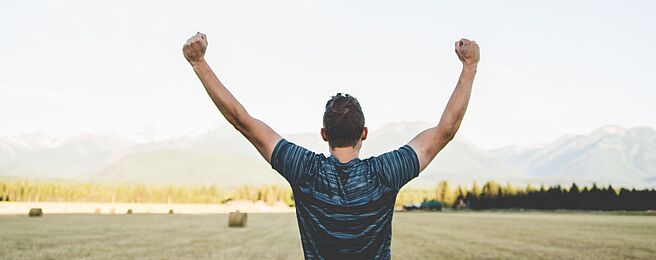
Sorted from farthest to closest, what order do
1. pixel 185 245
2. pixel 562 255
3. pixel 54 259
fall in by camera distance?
Answer: 1. pixel 185 245
2. pixel 562 255
3. pixel 54 259

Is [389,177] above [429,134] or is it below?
below

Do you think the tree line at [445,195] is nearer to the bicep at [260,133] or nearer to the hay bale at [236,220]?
the hay bale at [236,220]

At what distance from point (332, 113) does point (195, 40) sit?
769mm

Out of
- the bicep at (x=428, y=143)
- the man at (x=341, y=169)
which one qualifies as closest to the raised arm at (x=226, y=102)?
the man at (x=341, y=169)

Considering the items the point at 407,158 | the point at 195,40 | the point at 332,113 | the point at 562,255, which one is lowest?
the point at 562,255

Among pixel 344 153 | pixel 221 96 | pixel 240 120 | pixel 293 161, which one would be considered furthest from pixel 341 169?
pixel 221 96

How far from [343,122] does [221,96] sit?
613 mm

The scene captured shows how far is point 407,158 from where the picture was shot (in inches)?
128

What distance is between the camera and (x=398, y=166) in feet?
10.6

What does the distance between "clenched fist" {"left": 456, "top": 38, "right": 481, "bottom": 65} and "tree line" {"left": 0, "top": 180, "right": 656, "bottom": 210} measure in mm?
93143

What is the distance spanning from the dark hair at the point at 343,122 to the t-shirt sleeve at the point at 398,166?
174mm

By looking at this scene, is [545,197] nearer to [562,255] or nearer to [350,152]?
[562,255]

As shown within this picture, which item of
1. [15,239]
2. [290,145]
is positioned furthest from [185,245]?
[290,145]

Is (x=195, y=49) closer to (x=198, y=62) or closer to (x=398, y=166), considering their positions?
(x=198, y=62)
